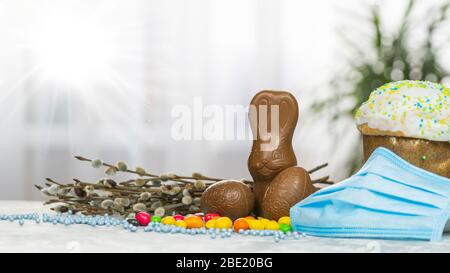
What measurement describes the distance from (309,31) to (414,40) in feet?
1.37

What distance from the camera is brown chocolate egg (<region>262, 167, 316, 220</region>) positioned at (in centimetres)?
132

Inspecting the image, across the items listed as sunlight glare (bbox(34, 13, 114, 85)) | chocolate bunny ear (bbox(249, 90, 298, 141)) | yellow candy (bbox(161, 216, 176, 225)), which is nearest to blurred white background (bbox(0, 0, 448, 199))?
sunlight glare (bbox(34, 13, 114, 85))

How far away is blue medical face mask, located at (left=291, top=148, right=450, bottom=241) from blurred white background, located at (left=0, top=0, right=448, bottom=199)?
129 centimetres

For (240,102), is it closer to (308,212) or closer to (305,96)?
(305,96)

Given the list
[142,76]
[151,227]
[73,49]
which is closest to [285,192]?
[151,227]

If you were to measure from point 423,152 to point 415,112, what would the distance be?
0.27ft

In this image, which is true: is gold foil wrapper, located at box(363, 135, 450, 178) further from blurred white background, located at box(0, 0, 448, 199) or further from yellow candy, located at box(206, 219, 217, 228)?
blurred white background, located at box(0, 0, 448, 199)

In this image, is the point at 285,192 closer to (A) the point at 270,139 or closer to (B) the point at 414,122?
(A) the point at 270,139

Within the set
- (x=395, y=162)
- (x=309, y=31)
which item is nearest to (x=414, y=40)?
(x=309, y=31)

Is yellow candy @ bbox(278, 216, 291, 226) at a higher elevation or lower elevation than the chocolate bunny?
lower

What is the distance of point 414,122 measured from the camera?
50.8 inches

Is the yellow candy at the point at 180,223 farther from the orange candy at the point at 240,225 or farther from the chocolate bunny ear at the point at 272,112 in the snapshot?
the chocolate bunny ear at the point at 272,112
